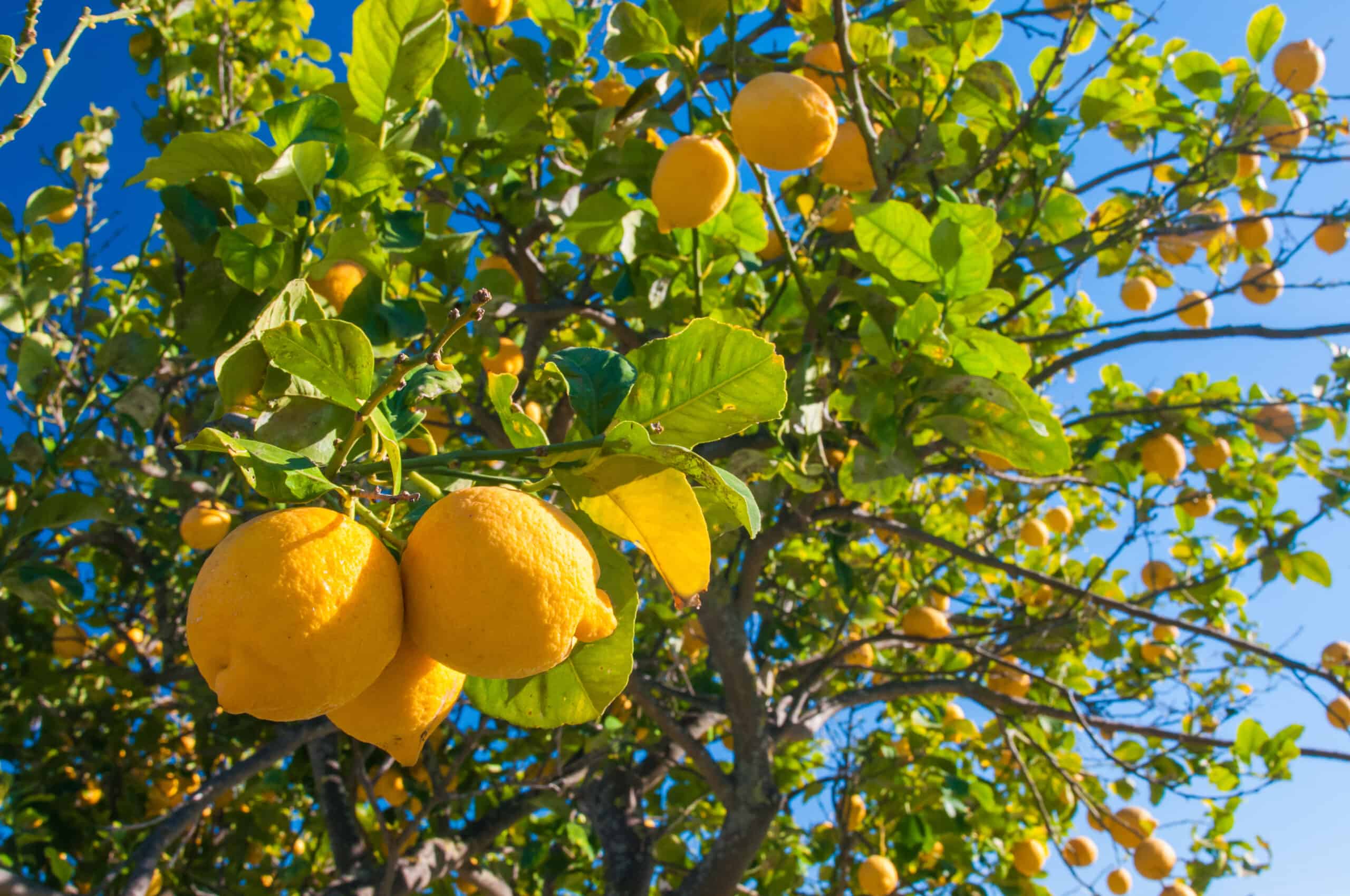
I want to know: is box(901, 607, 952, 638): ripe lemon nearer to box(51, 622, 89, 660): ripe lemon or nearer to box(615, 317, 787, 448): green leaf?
box(615, 317, 787, 448): green leaf

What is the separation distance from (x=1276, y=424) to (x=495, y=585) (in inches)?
123

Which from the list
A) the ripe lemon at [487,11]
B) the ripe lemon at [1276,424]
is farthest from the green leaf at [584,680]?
the ripe lemon at [1276,424]

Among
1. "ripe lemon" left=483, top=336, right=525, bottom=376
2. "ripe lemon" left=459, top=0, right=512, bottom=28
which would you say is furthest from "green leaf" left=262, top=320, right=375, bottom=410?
"ripe lemon" left=459, top=0, right=512, bottom=28

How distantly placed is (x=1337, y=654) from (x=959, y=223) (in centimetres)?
421

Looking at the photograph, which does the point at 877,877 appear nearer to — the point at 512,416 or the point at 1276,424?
the point at 1276,424

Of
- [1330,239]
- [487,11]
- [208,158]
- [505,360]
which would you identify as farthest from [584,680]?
[1330,239]

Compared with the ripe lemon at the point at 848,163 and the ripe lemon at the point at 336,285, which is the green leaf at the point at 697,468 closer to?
Result: the ripe lemon at the point at 336,285

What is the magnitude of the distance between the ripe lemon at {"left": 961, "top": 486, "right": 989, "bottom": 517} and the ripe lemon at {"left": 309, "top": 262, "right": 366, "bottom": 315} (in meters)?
3.09

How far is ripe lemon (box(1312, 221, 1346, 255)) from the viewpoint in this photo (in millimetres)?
3526

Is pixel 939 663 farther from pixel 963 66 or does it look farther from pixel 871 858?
pixel 963 66

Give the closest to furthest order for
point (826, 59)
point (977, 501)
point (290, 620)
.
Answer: point (290, 620), point (826, 59), point (977, 501)

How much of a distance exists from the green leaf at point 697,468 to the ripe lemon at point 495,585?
109mm

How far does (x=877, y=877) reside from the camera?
3.22 metres

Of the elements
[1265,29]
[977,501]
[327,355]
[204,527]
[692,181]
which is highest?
[1265,29]
